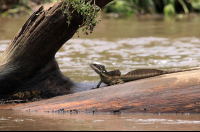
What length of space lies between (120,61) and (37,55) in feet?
15.1

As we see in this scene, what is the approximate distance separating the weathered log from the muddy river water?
0.49 ft

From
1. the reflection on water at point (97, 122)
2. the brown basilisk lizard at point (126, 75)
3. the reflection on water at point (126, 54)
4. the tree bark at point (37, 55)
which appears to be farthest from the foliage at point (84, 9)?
the reflection on water at point (126, 54)

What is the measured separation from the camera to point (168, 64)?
955 centimetres

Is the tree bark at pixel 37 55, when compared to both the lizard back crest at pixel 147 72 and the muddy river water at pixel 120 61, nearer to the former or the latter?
the muddy river water at pixel 120 61

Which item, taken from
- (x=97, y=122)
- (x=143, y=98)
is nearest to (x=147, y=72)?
(x=143, y=98)

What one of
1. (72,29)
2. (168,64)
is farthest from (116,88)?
(168,64)

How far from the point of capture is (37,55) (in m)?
5.87

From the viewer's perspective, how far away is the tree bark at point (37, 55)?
571 centimetres

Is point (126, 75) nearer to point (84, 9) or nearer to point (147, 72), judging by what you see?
point (147, 72)

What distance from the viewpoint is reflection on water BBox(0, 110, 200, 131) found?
4.12 m

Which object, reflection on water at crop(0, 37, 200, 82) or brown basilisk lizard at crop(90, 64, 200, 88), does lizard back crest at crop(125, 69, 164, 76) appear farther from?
reflection on water at crop(0, 37, 200, 82)

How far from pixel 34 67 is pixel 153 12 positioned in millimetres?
21910

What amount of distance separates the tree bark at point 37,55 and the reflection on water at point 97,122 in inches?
36.8

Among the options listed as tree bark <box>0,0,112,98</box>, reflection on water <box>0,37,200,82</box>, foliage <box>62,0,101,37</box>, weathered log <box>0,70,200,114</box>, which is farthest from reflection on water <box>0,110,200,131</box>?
reflection on water <box>0,37,200,82</box>
